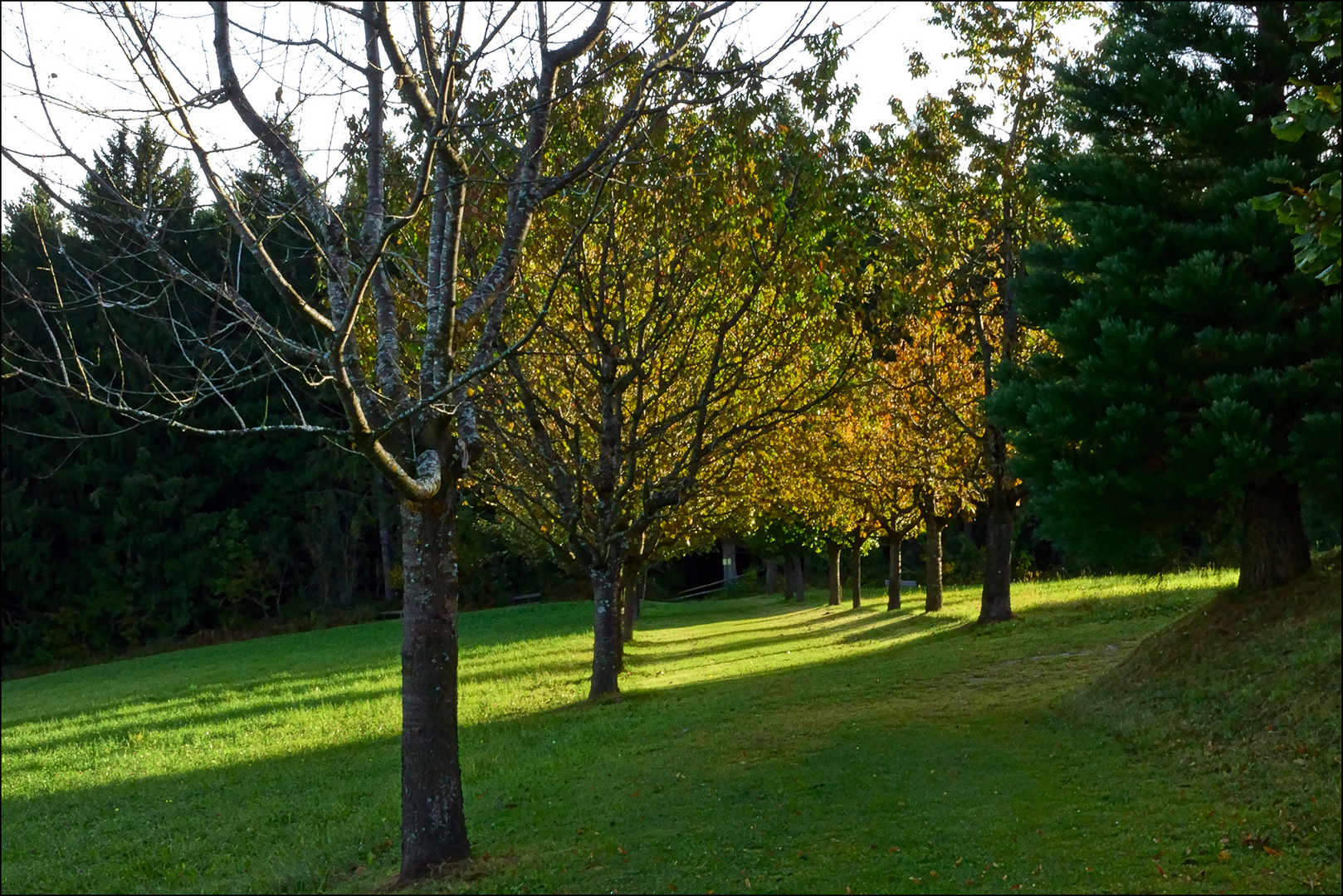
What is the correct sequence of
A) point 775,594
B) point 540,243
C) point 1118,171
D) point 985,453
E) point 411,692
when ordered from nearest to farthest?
point 411,692 → point 1118,171 → point 540,243 → point 985,453 → point 775,594

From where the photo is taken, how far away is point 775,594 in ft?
162

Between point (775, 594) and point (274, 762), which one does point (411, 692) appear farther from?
point (775, 594)

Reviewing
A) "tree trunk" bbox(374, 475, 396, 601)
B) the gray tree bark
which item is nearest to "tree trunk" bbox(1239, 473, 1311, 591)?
the gray tree bark

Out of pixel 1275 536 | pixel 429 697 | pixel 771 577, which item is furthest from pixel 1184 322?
pixel 771 577

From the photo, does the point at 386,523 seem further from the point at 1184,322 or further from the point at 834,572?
the point at 1184,322

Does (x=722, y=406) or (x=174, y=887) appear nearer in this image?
(x=174, y=887)

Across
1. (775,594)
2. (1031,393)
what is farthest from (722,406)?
(775,594)

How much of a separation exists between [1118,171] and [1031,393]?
236 centimetres

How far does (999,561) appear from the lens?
68.7 feet

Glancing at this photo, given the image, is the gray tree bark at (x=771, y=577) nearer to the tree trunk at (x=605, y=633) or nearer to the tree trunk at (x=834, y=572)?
the tree trunk at (x=834, y=572)

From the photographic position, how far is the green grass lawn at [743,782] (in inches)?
298

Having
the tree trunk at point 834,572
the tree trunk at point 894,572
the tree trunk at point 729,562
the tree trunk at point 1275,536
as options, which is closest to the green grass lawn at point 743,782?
the tree trunk at point 1275,536

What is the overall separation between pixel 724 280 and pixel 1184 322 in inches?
278

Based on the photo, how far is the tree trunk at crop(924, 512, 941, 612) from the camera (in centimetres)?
2588
